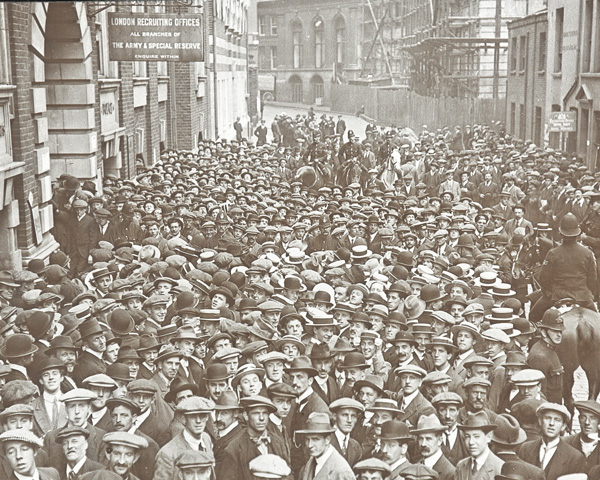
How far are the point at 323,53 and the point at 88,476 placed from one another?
90.0m

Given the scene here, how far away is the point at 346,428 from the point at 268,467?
1.26 meters

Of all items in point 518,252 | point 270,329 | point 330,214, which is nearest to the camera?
point 270,329

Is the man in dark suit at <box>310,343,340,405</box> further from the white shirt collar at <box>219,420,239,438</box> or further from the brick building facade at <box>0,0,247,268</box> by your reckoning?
the brick building facade at <box>0,0,247,268</box>

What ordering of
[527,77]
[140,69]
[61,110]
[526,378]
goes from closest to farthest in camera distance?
[526,378] → [61,110] → [140,69] → [527,77]

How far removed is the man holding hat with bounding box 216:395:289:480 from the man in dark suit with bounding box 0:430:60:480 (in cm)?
138

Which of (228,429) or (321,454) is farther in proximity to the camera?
(228,429)

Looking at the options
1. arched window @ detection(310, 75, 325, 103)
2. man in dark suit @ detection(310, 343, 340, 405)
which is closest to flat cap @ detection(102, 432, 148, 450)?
man in dark suit @ detection(310, 343, 340, 405)

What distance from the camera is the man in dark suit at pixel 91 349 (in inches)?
369

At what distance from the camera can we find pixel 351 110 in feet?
263

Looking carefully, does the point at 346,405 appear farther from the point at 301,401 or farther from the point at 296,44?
the point at 296,44

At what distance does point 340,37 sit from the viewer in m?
93.0

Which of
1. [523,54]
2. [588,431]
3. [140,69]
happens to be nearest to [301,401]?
[588,431]

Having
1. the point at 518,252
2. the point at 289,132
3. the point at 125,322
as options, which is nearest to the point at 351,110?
the point at 289,132

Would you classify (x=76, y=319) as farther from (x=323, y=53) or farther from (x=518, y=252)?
(x=323, y=53)
